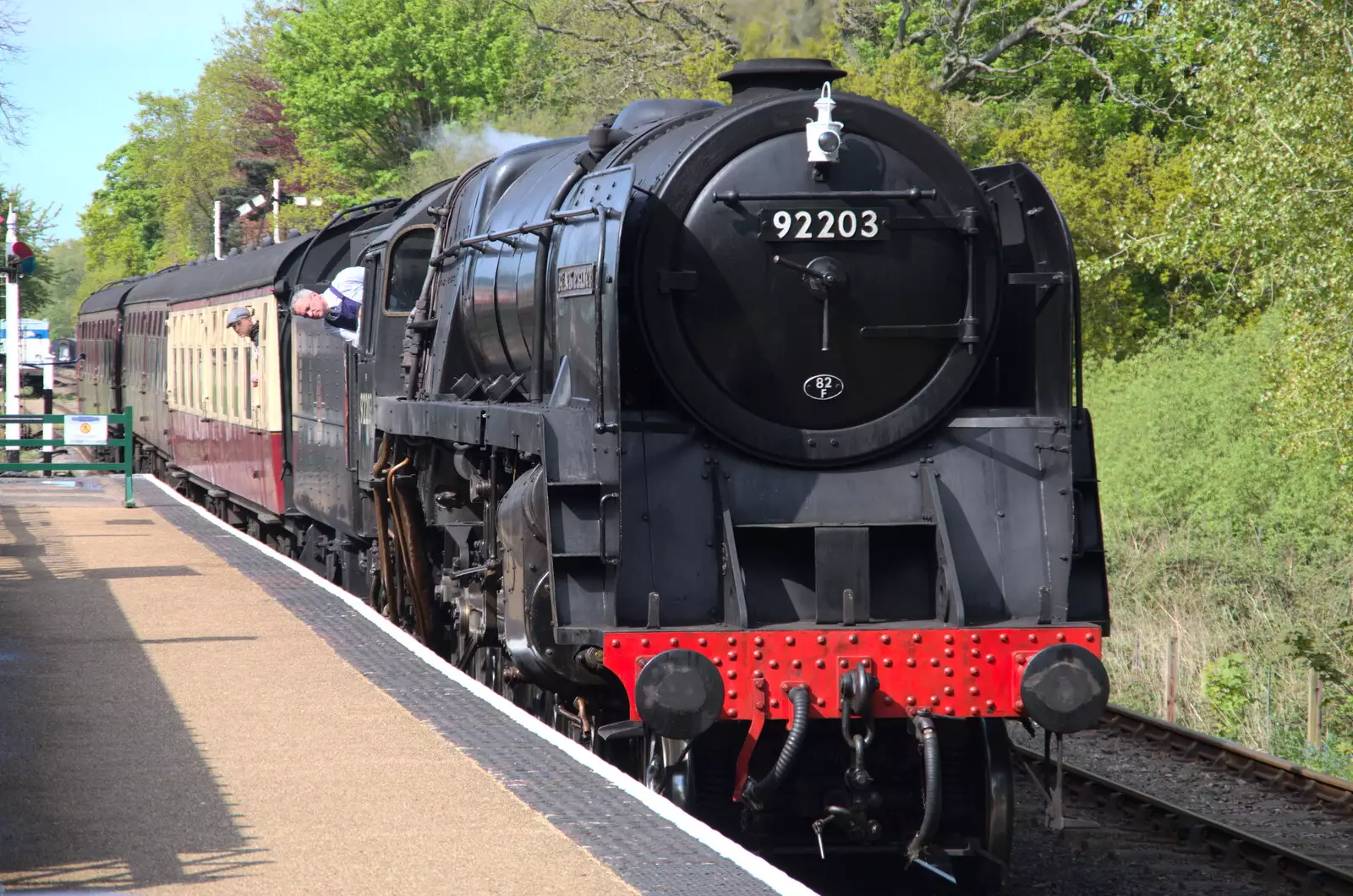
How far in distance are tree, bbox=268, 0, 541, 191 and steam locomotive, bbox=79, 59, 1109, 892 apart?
117 ft

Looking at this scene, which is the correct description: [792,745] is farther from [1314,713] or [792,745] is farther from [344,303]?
[1314,713]

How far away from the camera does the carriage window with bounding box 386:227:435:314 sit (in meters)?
9.47

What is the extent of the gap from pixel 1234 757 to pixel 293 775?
237 inches

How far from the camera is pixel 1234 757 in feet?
30.3

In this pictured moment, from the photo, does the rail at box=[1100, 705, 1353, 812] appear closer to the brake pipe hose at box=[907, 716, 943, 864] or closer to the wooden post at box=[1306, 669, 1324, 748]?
the wooden post at box=[1306, 669, 1324, 748]

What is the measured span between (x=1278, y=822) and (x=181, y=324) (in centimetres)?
1632

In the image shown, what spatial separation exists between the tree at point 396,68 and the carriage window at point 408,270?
106ft

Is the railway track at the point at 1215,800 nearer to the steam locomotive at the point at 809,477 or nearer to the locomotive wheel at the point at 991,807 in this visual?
the locomotive wheel at the point at 991,807

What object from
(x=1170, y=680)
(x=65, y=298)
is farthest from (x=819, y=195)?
(x=65, y=298)

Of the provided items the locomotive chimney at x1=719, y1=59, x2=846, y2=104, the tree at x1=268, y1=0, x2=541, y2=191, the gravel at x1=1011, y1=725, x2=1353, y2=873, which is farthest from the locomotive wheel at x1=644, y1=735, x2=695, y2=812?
the tree at x1=268, y1=0, x2=541, y2=191

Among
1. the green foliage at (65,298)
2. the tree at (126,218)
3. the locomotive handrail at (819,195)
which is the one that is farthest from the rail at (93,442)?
the green foliage at (65,298)

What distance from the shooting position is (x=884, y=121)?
623 cm

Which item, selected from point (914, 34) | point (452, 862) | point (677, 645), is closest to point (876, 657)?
point (677, 645)

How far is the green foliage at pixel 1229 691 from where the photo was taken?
40.1 ft
